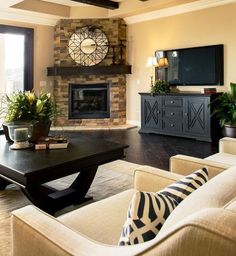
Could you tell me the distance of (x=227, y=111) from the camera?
18.5ft

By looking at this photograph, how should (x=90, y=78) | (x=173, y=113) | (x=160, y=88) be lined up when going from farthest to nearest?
(x=90, y=78) < (x=160, y=88) < (x=173, y=113)

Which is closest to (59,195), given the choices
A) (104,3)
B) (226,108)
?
(226,108)

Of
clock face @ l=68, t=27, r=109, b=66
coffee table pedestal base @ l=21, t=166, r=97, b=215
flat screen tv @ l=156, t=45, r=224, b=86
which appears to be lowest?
coffee table pedestal base @ l=21, t=166, r=97, b=215

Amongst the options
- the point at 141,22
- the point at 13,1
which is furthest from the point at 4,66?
the point at 141,22

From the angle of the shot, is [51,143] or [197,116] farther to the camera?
[197,116]

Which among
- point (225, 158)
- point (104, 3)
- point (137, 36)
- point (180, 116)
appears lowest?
point (225, 158)

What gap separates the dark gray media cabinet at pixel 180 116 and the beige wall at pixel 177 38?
2.02 feet

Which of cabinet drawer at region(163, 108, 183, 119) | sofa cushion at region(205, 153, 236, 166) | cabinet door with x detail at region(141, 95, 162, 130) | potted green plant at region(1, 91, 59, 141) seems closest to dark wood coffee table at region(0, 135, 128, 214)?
potted green plant at region(1, 91, 59, 141)

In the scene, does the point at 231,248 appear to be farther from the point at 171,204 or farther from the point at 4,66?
the point at 4,66

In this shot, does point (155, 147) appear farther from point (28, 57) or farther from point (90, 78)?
point (28, 57)

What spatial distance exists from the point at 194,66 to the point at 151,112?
1382 mm

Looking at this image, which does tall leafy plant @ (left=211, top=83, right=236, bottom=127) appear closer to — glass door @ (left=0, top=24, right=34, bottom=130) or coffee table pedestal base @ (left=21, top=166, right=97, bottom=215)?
coffee table pedestal base @ (left=21, top=166, right=97, bottom=215)

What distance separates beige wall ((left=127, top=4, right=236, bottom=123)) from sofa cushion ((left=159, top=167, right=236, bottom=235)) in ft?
17.7

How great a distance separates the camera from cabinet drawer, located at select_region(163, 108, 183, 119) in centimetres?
620
